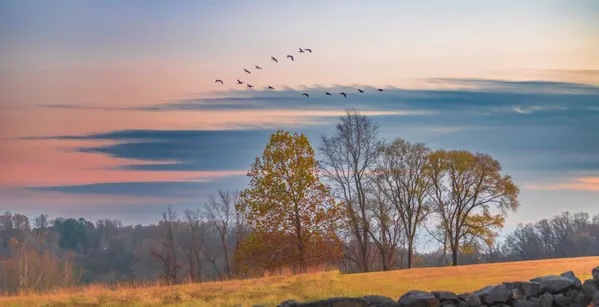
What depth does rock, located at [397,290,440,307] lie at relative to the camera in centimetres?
1466

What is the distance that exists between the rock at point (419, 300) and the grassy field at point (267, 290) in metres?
3.95

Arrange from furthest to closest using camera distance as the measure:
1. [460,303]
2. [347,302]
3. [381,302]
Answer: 1. [460,303]
2. [381,302]
3. [347,302]

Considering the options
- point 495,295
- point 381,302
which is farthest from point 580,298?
point 381,302

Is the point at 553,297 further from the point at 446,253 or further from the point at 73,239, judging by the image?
the point at 73,239

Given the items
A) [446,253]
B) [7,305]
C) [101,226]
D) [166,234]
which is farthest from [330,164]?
[101,226]

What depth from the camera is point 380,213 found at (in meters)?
42.8

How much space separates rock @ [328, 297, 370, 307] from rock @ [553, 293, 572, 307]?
196 inches

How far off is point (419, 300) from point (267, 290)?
657cm

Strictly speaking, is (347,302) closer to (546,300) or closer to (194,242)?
(546,300)

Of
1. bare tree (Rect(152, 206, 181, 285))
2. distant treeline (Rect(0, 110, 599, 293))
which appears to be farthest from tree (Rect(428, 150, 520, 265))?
bare tree (Rect(152, 206, 181, 285))

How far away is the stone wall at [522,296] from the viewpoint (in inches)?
586

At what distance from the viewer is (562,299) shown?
15883mm

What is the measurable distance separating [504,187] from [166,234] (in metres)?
28.5

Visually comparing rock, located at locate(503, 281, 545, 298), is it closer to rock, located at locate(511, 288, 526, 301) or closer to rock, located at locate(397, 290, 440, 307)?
rock, located at locate(511, 288, 526, 301)
